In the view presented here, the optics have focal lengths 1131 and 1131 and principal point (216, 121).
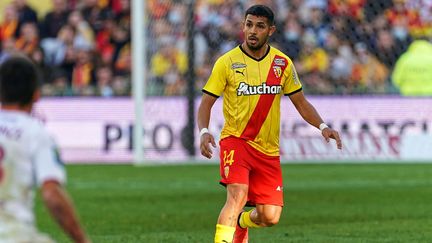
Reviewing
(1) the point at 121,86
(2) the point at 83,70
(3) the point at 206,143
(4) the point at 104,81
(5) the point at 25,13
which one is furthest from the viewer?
(5) the point at 25,13

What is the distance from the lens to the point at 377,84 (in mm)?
22891

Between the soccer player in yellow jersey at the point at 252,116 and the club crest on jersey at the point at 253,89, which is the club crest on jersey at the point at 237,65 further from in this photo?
the club crest on jersey at the point at 253,89

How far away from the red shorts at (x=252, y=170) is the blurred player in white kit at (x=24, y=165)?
397 cm

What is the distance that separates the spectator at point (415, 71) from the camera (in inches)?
890

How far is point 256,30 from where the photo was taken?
29.9 feet

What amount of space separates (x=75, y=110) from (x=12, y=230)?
58.8 feet

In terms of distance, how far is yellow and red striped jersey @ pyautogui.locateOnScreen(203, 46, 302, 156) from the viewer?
9164 mm

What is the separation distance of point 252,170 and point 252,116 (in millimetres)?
454

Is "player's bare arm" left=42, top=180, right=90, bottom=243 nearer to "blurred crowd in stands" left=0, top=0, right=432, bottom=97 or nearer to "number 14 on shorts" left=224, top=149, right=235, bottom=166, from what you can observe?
"number 14 on shorts" left=224, top=149, right=235, bottom=166

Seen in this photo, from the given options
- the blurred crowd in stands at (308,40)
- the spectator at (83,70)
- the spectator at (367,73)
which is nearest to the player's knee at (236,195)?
the blurred crowd in stands at (308,40)

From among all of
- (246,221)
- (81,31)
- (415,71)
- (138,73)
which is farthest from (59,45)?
(246,221)

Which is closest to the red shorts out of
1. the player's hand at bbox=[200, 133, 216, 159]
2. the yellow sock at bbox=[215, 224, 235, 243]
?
the yellow sock at bbox=[215, 224, 235, 243]

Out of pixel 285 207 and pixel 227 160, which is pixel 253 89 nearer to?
pixel 227 160

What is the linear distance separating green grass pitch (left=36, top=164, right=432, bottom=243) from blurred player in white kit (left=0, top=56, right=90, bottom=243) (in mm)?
5761
